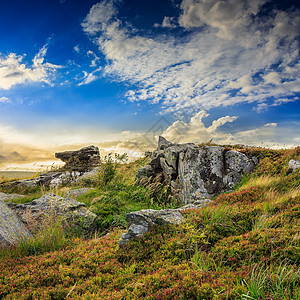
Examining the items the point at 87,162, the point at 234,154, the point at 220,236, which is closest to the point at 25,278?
the point at 220,236

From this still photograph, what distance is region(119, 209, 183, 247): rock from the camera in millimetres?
6216

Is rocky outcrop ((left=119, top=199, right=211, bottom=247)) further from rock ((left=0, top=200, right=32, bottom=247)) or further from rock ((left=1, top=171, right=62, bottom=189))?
rock ((left=1, top=171, right=62, bottom=189))

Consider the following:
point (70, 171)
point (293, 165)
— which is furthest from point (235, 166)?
point (70, 171)

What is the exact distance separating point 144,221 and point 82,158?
2461 cm

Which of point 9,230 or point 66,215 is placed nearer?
point 9,230

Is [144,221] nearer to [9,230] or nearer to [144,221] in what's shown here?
[144,221]

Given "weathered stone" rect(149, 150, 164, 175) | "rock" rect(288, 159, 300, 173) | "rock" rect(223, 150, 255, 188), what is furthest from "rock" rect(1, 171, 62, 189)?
"rock" rect(288, 159, 300, 173)

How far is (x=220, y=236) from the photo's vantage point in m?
5.96

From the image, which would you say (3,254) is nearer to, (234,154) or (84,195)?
(84,195)

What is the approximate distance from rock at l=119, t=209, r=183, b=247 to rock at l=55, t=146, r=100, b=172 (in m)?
22.3

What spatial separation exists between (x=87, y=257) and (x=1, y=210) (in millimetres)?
3949

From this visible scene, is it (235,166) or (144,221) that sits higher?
(235,166)

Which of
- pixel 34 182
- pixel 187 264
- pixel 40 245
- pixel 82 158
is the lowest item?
pixel 40 245

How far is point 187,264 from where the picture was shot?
469cm
